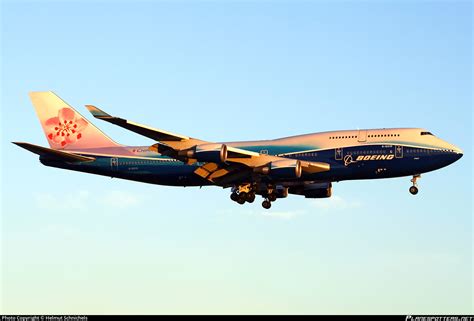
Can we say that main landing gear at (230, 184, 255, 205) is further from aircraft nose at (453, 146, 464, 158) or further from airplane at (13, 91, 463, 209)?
aircraft nose at (453, 146, 464, 158)

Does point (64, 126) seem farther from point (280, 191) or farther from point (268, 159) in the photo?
point (268, 159)

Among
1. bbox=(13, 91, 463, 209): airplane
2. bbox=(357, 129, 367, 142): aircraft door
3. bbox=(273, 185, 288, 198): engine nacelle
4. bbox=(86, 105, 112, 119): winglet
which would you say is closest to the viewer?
bbox=(86, 105, 112, 119): winglet

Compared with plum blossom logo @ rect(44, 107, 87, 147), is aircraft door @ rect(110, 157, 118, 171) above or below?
below

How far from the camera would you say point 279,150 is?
69625mm

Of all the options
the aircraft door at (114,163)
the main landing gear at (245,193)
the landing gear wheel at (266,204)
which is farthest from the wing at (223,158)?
the aircraft door at (114,163)

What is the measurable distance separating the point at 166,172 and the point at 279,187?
353 inches

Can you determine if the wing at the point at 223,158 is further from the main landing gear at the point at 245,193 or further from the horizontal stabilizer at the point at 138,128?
the main landing gear at the point at 245,193

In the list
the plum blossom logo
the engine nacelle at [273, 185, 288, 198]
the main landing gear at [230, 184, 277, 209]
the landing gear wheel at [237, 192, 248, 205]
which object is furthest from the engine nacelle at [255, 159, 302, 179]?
the plum blossom logo

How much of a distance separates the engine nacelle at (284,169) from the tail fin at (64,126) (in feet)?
51.2

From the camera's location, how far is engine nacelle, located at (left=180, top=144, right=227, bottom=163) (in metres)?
64.3

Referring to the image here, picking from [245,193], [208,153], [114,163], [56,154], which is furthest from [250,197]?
[56,154]

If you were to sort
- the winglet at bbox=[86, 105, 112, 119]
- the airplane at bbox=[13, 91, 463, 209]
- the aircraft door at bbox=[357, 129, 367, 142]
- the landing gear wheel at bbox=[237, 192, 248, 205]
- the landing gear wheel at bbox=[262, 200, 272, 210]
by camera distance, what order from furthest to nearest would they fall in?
the landing gear wheel at bbox=[262, 200, 272, 210] → the landing gear wheel at bbox=[237, 192, 248, 205] → the aircraft door at bbox=[357, 129, 367, 142] → the airplane at bbox=[13, 91, 463, 209] → the winglet at bbox=[86, 105, 112, 119]

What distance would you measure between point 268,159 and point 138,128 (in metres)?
9.98

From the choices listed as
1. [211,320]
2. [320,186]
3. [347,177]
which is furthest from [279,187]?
[211,320]
